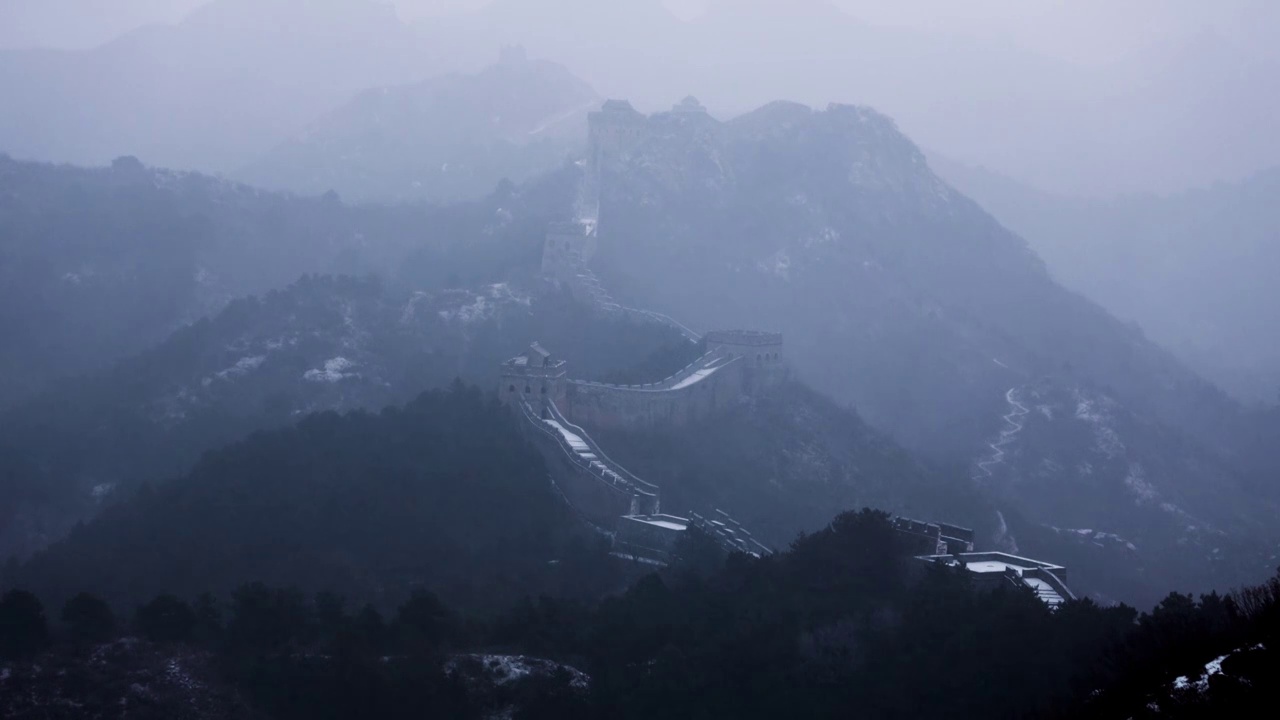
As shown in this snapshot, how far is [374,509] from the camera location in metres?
42.4

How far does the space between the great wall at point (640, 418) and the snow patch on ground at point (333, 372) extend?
10.0 metres

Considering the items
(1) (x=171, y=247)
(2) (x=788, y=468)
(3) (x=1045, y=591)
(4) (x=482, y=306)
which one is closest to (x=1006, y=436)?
(2) (x=788, y=468)

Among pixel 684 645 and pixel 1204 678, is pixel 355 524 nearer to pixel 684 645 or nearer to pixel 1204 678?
pixel 684 645

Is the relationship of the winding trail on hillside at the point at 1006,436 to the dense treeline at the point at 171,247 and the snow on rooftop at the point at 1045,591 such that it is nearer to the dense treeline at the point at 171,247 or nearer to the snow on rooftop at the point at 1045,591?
the dense treeline at the point at 171,247

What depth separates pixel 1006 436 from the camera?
69.9 metres

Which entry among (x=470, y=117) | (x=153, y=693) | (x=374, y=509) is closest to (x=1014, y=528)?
(x=374, y=509)

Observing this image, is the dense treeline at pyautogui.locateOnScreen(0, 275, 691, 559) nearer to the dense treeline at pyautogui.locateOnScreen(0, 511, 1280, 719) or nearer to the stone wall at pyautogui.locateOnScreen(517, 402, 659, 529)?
the stone wall at pyautogui.locateOnScreen(517, 402, 659, 529)

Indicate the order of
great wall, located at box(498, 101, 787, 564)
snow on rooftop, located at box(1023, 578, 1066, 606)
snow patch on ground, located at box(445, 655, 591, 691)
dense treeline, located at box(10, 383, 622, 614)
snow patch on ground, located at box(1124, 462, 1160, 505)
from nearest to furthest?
snow patch on ground, located at box(445, 655, 591, 691) → snow on rooftop, located at box(1023, 578, 1066, 606) → dense treeline, located at box(10, 383, 622, 614) → great wall, located at box(498, 101, 787, 564) → snow patch on ground, located at box(1124, 462, 1160, 505)

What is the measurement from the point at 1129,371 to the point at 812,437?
35633 millimetres

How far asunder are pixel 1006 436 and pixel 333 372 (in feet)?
123

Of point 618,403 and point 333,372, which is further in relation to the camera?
point 333,372

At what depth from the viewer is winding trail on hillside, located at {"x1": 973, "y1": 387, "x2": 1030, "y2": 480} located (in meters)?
66.9

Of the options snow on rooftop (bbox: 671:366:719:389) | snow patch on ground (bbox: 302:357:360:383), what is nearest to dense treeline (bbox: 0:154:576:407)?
snow patch on ground (bbox: 302:357:360:383)

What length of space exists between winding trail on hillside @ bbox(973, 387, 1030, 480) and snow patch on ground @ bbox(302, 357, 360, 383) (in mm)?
33281
